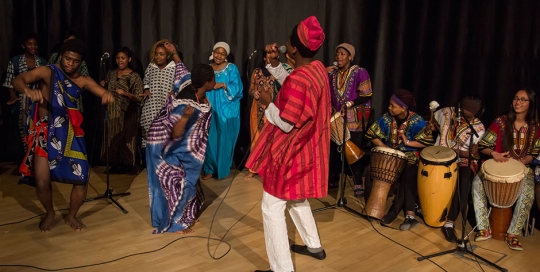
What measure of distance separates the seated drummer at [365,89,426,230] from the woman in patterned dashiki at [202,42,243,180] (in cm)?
203

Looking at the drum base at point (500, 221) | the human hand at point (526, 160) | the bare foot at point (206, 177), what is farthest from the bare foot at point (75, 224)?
the human hand at point (526, 160)

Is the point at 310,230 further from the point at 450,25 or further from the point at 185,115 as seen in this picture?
the point at 450,25

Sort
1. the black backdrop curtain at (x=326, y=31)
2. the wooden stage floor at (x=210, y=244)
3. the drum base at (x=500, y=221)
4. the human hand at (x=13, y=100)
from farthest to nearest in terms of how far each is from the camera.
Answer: the human hand at (x=13, y=100) → the black backdrop curtain at (x=326, y=31) → the drum base at (x=500, y=221) → the wooden stage floor at (x=210, y=244)

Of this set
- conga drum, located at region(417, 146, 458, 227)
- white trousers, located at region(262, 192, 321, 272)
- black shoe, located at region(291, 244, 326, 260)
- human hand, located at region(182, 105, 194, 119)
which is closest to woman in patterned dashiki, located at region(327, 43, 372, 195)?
conga drum, located at region(417, 146, 458, 227)

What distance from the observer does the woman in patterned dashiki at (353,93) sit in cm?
576

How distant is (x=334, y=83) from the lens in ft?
19.4

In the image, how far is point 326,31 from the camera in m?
6.96

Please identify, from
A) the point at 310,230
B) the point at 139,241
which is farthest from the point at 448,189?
the point at 139,241

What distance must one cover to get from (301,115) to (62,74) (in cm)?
202

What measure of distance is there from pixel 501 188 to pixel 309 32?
2243 millimetres

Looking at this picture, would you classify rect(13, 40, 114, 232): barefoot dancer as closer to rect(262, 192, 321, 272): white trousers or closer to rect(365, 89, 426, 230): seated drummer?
rect(262, 192, 321, 272): white trousers

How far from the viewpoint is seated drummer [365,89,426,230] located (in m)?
4.97

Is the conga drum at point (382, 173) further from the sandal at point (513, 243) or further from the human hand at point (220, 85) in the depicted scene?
the human hand at point (220, 85)

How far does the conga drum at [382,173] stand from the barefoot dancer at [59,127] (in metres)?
2.38
